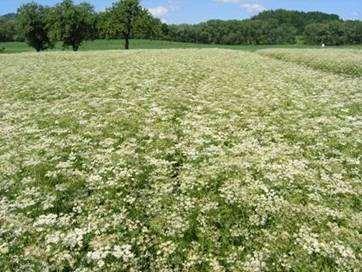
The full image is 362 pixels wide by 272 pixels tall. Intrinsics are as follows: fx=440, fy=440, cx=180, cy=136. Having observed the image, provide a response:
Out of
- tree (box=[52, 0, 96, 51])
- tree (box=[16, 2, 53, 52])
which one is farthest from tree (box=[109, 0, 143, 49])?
tree (box=[16, 2, 53, 52])

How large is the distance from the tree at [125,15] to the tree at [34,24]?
19127 millimetres

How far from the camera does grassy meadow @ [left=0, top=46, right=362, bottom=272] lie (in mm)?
12914

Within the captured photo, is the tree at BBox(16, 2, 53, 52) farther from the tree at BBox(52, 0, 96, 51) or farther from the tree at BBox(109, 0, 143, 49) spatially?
the tree at BBox(109, 0, 143, 49)

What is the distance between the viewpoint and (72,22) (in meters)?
112

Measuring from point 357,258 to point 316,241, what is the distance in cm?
122

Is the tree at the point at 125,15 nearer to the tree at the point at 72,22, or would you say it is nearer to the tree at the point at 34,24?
the tree at the point at 72,22

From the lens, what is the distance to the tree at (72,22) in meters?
112

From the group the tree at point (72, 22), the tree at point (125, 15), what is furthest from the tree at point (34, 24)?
the tree at point (125, 15)

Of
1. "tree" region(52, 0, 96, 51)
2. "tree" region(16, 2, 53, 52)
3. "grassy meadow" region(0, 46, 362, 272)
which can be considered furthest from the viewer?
"tree" region(16, 2, 53, 52)

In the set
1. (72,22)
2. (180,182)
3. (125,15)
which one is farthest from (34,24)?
(180,182)

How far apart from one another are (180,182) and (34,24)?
115 m

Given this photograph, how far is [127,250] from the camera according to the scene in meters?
13.0

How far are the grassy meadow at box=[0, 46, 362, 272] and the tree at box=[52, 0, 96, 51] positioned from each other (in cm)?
8422

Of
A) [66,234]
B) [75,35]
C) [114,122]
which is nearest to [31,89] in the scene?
[114,122]
